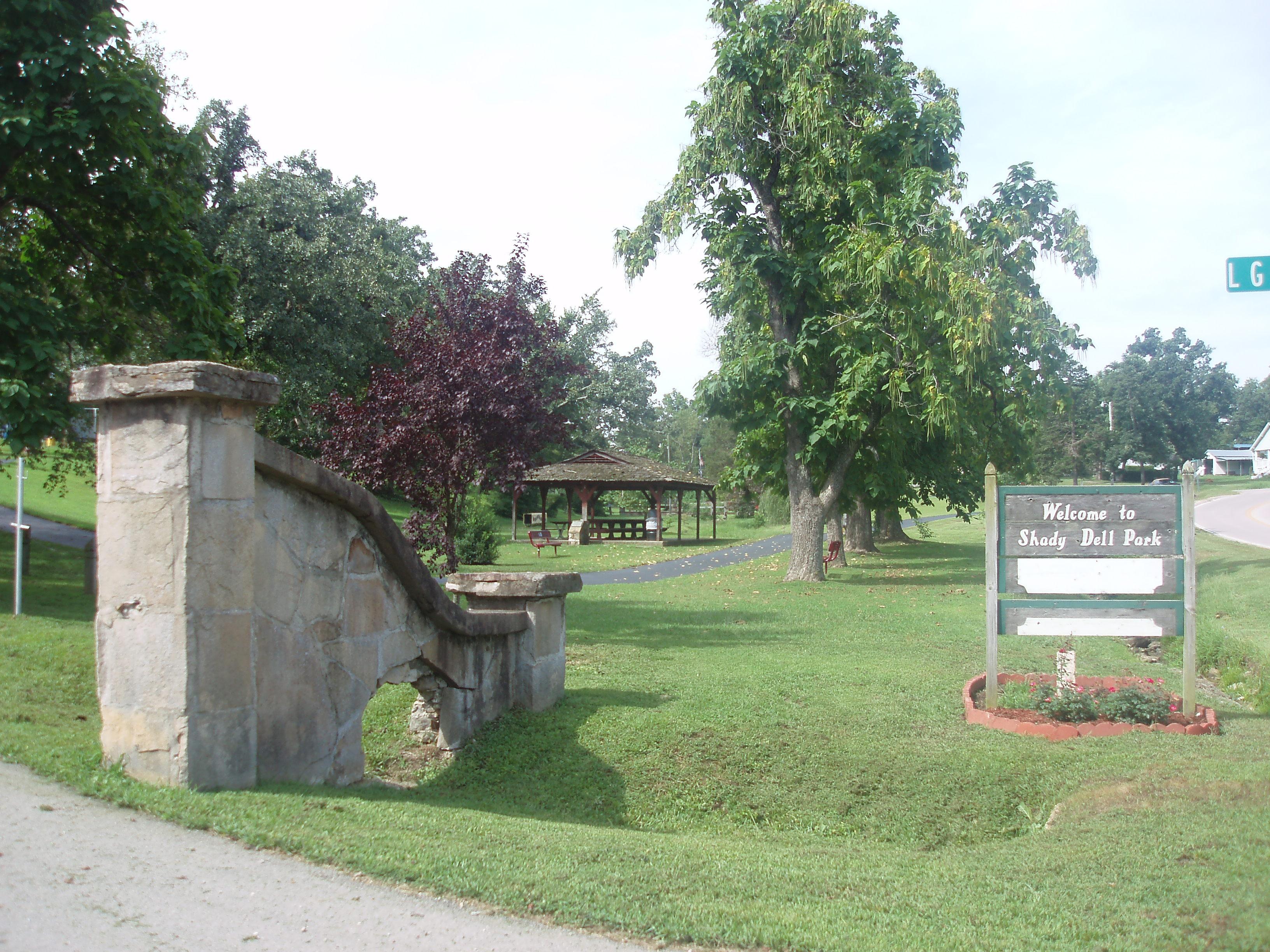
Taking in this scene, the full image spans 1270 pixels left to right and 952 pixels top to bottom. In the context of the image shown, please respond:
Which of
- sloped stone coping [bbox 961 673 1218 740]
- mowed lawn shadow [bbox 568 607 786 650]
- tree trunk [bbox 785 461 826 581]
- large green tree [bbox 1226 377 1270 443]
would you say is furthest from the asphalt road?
large green tree [bbox 1226 377 1270 443]

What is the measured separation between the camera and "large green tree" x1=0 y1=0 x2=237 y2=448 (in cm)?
962

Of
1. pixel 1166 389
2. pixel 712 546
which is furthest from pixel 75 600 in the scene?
pixel 1166 389

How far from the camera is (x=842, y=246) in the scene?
18.8 meters

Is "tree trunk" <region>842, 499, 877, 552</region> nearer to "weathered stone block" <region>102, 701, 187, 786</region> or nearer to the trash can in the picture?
the trash can

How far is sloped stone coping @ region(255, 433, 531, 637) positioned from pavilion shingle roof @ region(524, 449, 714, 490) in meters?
29.4

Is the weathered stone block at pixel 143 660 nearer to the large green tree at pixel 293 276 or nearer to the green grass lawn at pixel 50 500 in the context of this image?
the large green tree at pixel 293 276

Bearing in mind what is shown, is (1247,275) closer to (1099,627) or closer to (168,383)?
(1099,627)

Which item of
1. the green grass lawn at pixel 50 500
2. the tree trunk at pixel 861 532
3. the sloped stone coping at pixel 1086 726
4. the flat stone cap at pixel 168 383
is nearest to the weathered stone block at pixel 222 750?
the flat stone cap at pixel 168 383

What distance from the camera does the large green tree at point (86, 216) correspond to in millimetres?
9625

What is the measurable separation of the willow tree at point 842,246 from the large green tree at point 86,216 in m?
11.1

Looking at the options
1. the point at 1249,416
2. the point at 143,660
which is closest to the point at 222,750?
the point at 143,660

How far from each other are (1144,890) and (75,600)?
12757mm

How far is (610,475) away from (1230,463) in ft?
270

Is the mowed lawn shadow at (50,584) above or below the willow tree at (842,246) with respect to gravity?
below
